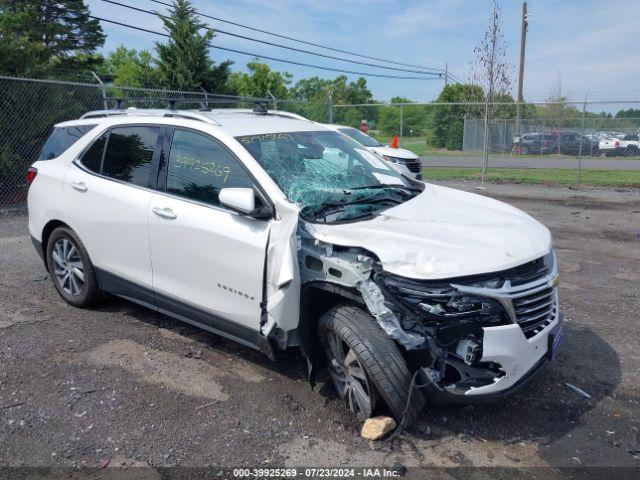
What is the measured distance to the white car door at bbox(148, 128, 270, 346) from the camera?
366 cm

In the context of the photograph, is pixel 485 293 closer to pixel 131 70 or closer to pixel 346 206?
pixel 346 206

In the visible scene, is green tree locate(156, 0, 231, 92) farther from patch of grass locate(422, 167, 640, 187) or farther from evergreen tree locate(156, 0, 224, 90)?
patch of grass locate(422, 167, 640, 187)

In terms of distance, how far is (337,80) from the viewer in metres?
66.0

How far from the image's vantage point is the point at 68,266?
5.16 meters

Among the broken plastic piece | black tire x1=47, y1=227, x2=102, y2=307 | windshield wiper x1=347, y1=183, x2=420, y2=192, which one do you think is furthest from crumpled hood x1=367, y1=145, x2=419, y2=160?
the broken plastic piece

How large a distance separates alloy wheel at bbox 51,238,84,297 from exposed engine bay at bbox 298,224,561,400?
9.74 ft

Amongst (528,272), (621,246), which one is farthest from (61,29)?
(528,272)

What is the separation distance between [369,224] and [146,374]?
1.98 metres

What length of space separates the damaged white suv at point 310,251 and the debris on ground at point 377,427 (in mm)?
90

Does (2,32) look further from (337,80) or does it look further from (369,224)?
(337,80)

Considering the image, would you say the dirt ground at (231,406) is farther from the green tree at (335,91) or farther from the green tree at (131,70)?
the green tree at (335,91)

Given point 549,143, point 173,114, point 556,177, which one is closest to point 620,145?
point 556,177

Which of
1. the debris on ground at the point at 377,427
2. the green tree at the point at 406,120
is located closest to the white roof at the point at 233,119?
the debris on ground at the point at 377,427

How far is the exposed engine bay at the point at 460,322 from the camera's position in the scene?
3023mm
